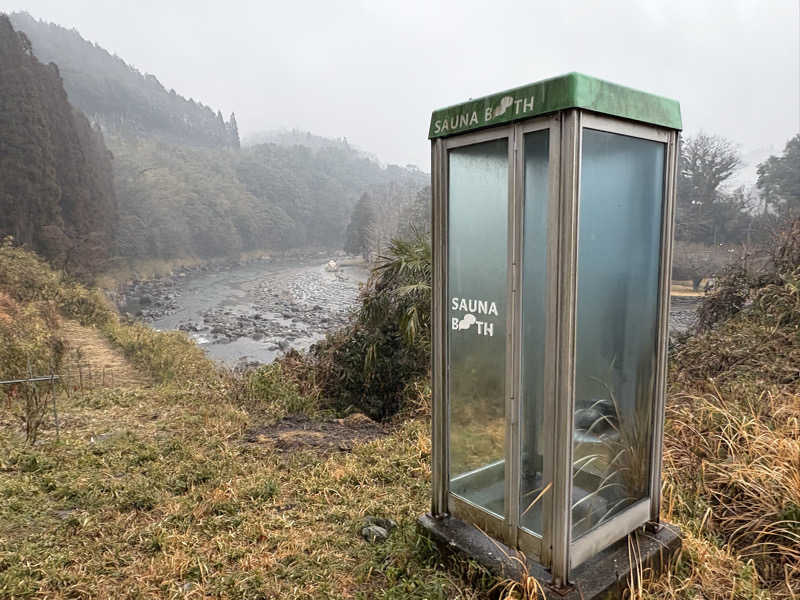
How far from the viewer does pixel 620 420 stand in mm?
2199

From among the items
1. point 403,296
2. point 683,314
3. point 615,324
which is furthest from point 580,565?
point 683,314

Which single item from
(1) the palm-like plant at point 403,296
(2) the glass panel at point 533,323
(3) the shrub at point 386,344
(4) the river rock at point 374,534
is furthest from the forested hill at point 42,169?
(2) the glass panel at point 533,323

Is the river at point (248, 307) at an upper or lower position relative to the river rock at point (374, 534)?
lower

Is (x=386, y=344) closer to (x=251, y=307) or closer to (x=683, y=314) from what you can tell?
(x=683, y=314)

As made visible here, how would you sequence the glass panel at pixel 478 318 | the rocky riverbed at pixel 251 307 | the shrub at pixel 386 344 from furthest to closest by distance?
the rocky riverbed at pixel 251 307 → the shrub at pixel 386 344 → the glass panel at pixel 478 318

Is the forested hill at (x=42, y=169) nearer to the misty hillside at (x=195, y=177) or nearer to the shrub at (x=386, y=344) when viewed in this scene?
the misty hillside at (x=195, y=177)

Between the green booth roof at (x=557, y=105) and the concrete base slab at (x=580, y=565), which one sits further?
the concrete base slab at (x=580, y=565)

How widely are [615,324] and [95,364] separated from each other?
827cm

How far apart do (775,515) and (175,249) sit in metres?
38.7

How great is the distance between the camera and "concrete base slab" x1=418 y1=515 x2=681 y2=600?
1.96 meters

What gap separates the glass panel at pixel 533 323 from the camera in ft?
6.41

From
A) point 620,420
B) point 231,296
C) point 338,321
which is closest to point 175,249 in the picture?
point 231,296

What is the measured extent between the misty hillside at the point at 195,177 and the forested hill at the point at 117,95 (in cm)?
16

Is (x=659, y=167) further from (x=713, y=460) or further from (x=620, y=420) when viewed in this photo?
(x=713, y=460)
